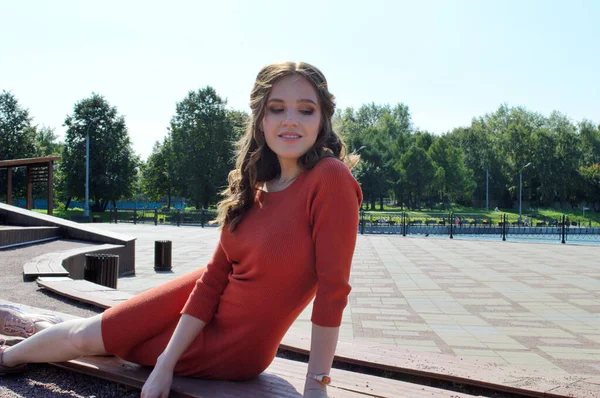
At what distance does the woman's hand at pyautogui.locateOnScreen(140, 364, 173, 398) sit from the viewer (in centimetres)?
197

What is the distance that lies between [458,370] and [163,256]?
30.2 ft

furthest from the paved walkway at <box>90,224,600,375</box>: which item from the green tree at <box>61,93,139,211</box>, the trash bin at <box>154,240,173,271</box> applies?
the green tree at <box>61,93,139,211</box>

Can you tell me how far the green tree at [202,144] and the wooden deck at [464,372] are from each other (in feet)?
143

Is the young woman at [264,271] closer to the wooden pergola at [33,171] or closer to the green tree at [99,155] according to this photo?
the wooden pergola at [33,171]

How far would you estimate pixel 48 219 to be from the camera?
1207 cm

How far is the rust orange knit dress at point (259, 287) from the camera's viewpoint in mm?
A: 1917

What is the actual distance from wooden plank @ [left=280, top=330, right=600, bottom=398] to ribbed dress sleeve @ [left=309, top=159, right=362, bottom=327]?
878 millimetres

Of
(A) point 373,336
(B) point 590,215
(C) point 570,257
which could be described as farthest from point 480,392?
(B) point 590,215

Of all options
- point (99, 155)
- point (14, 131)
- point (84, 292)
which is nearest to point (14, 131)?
point (14, 131)

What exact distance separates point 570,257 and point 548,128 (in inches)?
2528

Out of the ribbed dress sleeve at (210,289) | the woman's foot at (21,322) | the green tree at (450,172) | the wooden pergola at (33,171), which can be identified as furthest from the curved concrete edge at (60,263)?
the green tree at (450,172)

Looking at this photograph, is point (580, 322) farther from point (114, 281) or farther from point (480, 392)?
point (114, 281)

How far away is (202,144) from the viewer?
4756cm

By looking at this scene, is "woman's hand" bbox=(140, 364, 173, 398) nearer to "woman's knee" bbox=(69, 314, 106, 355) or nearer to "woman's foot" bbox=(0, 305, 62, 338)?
"woman's knee" bbox=(69, 314, 106, 355)
